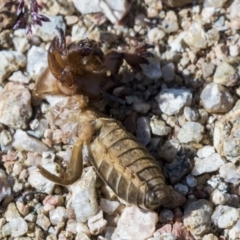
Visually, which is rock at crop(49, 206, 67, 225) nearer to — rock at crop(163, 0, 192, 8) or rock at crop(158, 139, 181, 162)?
rock at crop(158, 139, 181, 162)

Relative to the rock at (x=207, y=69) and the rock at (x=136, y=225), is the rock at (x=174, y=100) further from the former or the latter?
the rock at (x=136, y=225)

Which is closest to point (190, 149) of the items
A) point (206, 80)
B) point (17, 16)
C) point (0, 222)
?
point (206, 80)

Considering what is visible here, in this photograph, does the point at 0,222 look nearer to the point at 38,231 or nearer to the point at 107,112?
the point at 38,231

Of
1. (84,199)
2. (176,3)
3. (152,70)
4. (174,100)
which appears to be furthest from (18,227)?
(176,3)

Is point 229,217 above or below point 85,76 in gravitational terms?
below

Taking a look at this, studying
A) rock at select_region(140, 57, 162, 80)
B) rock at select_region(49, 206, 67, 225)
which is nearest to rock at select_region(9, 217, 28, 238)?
rock at select_region(49, 206, 67, 225)
